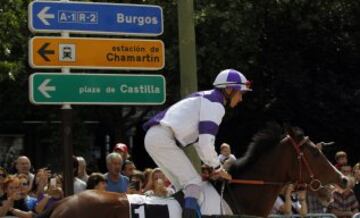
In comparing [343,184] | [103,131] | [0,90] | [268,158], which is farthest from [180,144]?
[103,131]

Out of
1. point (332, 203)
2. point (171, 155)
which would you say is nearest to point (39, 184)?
point (171, 155)

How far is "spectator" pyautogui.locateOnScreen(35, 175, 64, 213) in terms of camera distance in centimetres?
1080

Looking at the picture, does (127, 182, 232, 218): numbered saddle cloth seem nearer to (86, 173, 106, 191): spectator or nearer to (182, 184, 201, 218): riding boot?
(182, 184, 201, 218): riding boot

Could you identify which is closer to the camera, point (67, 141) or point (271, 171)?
point (271, 171)

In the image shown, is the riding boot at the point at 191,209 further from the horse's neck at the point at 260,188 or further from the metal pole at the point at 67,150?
the metal pole at the point at 67,150

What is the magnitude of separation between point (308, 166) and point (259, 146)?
602mm

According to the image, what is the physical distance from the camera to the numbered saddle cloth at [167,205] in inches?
299

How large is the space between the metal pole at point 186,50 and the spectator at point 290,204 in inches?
110

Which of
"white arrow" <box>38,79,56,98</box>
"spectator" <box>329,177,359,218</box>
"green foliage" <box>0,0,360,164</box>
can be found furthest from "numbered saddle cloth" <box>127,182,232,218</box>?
"green foliage" <box>0,0,360,164</box>

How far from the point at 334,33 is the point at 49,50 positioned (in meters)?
17.5

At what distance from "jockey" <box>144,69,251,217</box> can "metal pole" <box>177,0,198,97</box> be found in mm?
2108

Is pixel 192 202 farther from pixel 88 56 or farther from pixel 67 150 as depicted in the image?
pixel 88 56

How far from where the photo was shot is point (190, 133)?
7875 millimetres

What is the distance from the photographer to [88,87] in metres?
11.3
